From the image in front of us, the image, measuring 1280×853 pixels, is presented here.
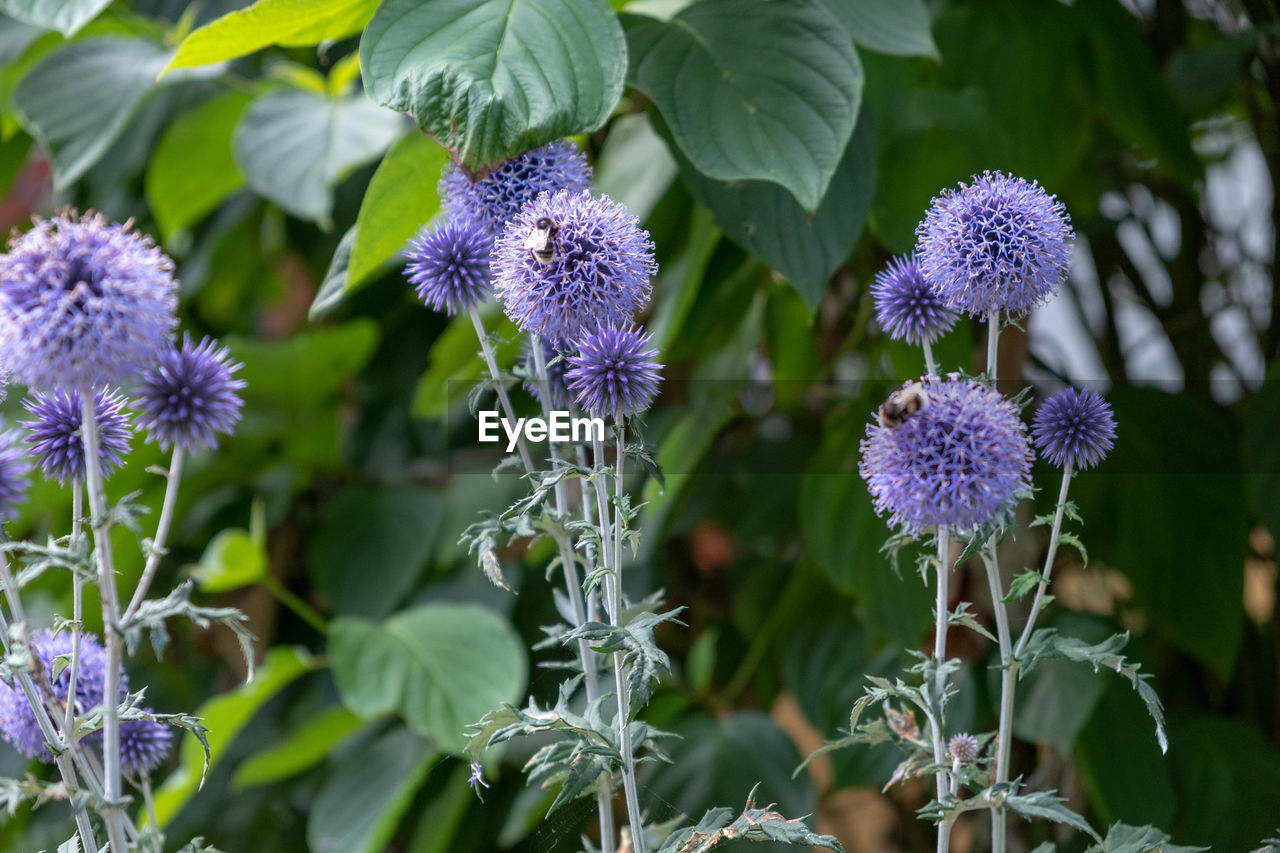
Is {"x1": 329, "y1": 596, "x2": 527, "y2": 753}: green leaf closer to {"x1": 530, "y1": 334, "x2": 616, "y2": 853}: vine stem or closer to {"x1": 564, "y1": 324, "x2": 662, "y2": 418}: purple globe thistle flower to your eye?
{"x1": 530, "y1": 334, "x2": 616, "y2": 853}: vine stem

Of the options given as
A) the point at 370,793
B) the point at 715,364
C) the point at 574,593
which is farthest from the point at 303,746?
the point at 574,593

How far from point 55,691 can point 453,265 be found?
0.78ft

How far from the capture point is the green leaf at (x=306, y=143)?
0.84 meters

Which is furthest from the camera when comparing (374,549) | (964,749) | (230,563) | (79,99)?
(374,549)

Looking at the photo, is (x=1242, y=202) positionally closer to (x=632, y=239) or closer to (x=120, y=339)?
(x=632, y=239)

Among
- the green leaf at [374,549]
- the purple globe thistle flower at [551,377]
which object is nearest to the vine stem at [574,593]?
the purple globe thistle flower at [551,377]

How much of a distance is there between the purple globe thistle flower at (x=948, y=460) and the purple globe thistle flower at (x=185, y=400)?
23 centimetres

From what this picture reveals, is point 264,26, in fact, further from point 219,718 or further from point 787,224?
point 219,718

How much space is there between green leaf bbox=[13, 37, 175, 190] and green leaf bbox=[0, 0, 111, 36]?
14cm

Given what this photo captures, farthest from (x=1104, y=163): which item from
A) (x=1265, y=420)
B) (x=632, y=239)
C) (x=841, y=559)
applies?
(x=632, y=239)

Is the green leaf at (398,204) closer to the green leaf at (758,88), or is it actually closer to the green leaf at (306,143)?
the green leaf at (758,88)

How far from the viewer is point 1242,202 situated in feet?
4.17

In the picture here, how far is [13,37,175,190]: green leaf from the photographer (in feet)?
2.65

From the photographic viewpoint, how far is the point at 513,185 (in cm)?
46
